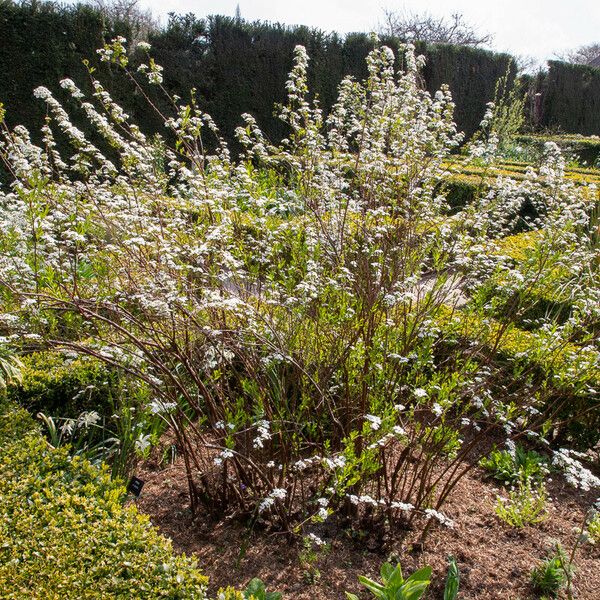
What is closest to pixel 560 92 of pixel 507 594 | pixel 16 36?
pixel 16 36

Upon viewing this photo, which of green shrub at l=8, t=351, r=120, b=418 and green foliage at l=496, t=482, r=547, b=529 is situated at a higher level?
green shrub at l=8, t=351, r=120, b=418

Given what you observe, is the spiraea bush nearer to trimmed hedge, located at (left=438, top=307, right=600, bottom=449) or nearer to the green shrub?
trimmed hedge, located at (left=438, top=307, right=600, bottom=449)

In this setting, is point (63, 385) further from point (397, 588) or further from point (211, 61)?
point (211, 61)

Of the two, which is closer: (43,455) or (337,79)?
(43,455)

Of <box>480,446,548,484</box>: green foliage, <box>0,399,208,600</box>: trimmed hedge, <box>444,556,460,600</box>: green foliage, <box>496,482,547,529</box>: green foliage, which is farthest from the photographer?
<box>480,446,548,484</box>: green foliage

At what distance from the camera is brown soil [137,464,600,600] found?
2.95m

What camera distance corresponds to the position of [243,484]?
3.27 meters

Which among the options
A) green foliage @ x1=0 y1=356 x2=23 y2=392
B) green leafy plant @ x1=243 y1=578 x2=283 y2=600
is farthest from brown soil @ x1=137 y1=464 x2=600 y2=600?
green foliage @ x1=0 y1=356 x2=23 y2=392

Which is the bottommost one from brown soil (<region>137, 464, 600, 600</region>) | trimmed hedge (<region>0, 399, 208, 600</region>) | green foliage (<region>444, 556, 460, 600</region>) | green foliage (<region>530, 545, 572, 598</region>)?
brown soil (<region>137, 464, 600, 600</region>)

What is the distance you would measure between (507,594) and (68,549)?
2.08 metres

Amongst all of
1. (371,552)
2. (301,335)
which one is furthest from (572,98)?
(371,552)

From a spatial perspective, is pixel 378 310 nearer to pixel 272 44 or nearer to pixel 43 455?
pixel 43 455

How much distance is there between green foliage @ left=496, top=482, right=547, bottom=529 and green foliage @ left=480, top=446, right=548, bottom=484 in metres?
0.15

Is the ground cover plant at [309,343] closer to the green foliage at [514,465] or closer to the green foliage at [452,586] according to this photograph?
the green foliage at [514,465]
